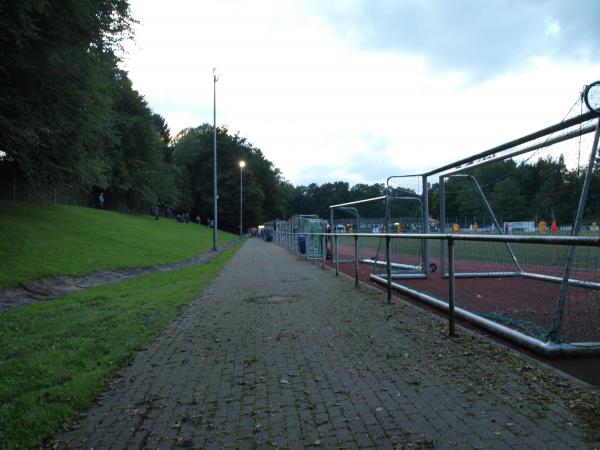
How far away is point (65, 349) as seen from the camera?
5531 mm

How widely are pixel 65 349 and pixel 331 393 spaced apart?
334 centimetres

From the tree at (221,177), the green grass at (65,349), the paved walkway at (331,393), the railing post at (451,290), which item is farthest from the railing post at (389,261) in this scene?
the tree at (221,177)

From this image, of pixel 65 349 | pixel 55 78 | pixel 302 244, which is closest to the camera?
pixel 65 349

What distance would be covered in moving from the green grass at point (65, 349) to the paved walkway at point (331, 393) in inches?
8.9

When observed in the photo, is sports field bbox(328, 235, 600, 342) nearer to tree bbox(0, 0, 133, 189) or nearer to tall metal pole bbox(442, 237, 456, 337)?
tall metal pole bbox(442, 237, 456, 337)

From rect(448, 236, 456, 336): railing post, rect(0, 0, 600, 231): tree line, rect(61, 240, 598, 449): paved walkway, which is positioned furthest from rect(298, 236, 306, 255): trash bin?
rect(448, 236, 456, 336): railing post

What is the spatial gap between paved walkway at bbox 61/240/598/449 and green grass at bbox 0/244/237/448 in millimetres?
227

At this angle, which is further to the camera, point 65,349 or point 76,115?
point 76,115

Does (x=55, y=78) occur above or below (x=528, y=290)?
above

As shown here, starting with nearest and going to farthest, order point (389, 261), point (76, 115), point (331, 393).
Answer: point (331, 393) < point (389, 261) < point (76, 115)

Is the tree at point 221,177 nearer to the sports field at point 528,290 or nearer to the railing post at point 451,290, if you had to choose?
the sports field at point 528,290

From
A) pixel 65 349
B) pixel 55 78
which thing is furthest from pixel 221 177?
pixel 65 349

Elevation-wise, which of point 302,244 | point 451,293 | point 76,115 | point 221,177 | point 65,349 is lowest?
point 65,349

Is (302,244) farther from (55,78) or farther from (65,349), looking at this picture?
(65,349)
